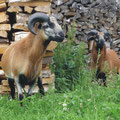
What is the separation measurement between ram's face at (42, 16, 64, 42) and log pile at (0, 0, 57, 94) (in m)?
1.19

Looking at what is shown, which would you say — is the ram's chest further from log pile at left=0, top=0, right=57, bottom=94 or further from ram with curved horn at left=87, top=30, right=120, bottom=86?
ram with curved horn at left=87, top=30, right=120, bottom=86

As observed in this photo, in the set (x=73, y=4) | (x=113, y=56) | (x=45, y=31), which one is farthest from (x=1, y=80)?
(x=73, y=4)

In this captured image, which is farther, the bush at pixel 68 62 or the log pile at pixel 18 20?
the bush at pixel 68 62

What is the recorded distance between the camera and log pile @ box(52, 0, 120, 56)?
8.82m

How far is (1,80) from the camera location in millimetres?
5598

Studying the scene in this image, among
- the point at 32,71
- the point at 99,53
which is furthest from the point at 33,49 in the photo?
the point at 99,53

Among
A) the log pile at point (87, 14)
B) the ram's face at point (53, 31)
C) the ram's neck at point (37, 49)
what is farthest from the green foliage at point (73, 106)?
the log pile at point (87, 14)

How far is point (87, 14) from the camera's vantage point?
9.04 m

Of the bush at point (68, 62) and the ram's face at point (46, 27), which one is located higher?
the ram's face at point (46, 27)

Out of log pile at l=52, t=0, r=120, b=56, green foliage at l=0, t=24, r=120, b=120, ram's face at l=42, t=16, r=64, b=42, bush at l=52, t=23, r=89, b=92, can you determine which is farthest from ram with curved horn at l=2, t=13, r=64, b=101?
log pile at l=52, t=0, r=120, b=56

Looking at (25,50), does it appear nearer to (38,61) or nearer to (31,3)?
(38,61)

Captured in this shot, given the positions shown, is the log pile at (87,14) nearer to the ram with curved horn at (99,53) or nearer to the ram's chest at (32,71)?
the ram with curved horn at (99,53)

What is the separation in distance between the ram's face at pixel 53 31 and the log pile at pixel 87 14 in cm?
438

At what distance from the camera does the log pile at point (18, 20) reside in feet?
17.7
